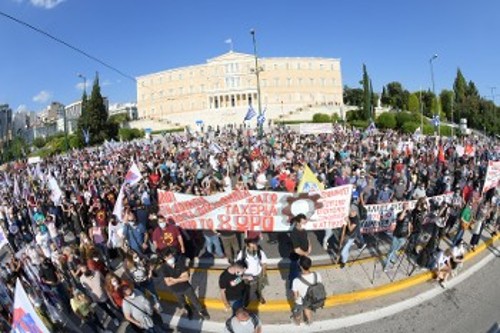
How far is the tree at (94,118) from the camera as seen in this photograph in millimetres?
66500

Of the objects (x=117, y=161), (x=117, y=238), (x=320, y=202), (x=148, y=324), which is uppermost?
(x=117, y=161)

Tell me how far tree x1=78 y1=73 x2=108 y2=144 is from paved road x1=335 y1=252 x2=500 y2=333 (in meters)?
65.8

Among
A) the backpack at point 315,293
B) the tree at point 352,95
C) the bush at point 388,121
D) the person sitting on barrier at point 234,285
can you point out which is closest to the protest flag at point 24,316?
the person sitting on barrier at point 234,285

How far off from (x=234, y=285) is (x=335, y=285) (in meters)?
2.75

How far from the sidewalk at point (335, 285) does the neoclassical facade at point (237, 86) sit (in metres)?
89.7

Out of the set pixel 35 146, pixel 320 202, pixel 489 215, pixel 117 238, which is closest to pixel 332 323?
pixel 320 202

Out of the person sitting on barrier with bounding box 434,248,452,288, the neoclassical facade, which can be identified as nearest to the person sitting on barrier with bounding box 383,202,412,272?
the person sitting on barrier with bounding box 434,248,452,288

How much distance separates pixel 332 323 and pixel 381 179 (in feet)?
32.6

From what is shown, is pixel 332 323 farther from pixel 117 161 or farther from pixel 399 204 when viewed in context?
pixel 117 161

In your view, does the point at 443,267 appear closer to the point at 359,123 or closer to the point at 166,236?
the point at 166,236

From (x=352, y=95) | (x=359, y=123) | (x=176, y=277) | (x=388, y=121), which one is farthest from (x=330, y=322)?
(x=352, y=95)

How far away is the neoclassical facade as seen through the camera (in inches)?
4104

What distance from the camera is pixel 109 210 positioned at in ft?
40.4

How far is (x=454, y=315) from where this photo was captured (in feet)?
24.6
